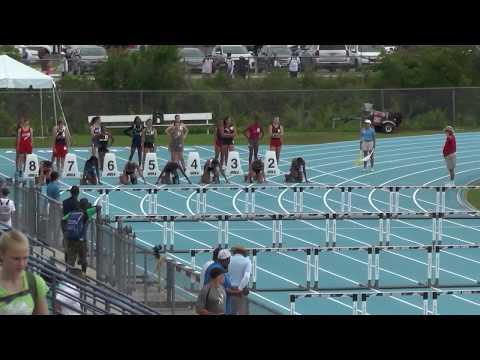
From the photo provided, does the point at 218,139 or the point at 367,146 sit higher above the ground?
the point at 218,139

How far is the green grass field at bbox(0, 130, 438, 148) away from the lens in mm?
44375

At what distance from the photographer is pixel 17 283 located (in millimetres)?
7832

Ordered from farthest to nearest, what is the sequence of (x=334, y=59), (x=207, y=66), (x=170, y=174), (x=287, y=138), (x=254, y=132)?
(x=334, y=59)
(x=207, y=66)
(x=287, y=138)
(x=254, y=132)
(x=170, y=174)

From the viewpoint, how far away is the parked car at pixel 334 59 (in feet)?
210

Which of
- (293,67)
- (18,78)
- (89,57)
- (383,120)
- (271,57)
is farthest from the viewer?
(271,57)

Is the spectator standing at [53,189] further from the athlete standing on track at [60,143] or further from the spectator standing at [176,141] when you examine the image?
the spectator standing at [176,141]

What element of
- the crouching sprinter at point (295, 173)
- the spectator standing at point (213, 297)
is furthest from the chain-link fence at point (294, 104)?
the spectator standing at point (213, 297)

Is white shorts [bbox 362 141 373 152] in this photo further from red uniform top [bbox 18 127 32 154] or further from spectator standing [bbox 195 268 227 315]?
spectator standing [bbox 195 268 227 315]

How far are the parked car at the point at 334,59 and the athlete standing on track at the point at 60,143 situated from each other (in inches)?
1166

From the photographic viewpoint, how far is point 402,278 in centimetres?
2286

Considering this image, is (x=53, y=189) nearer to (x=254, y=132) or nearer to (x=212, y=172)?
(x=212, y=172)

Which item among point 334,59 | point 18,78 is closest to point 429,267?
point 18,78

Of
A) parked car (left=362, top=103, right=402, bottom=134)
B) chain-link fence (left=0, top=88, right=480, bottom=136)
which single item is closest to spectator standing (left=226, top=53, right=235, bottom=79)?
chain-link fence (left=0, top=88, right=480, bottom=136)

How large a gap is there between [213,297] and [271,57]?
5019 centimetres
